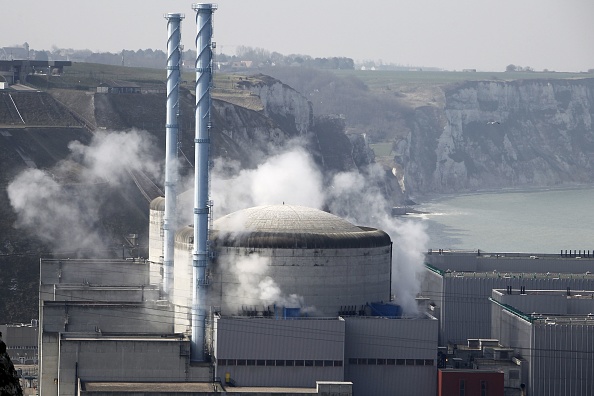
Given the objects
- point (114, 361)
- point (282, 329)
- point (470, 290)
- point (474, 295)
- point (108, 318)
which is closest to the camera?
point (282, 329)

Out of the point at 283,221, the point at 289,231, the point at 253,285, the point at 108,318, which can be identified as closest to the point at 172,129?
the point at 108,318

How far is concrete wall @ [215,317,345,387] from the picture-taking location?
74.6 metres

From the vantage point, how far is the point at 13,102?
179 meters

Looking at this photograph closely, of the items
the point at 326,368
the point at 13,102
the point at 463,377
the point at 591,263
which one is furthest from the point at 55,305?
the point at 13,102

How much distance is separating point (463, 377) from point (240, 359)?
375 inches

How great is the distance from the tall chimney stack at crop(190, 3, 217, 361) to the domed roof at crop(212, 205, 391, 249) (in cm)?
143

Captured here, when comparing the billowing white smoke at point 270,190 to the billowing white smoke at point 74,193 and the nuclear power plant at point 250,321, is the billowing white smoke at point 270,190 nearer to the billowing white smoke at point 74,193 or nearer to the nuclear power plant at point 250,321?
the nuclear power plant at point 250,321

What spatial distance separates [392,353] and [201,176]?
38.3 feet

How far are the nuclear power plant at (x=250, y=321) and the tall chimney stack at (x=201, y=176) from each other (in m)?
0.05

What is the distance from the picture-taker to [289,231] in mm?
78375

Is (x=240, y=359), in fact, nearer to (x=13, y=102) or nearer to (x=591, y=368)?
(x=591, y=368)

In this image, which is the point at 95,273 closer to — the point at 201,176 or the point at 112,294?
the point at 112,294

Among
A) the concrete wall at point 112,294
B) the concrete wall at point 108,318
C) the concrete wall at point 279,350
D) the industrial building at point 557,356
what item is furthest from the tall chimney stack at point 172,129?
the industrial building at point 557,356

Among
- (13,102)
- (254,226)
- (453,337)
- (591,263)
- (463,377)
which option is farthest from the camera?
(13,102)
